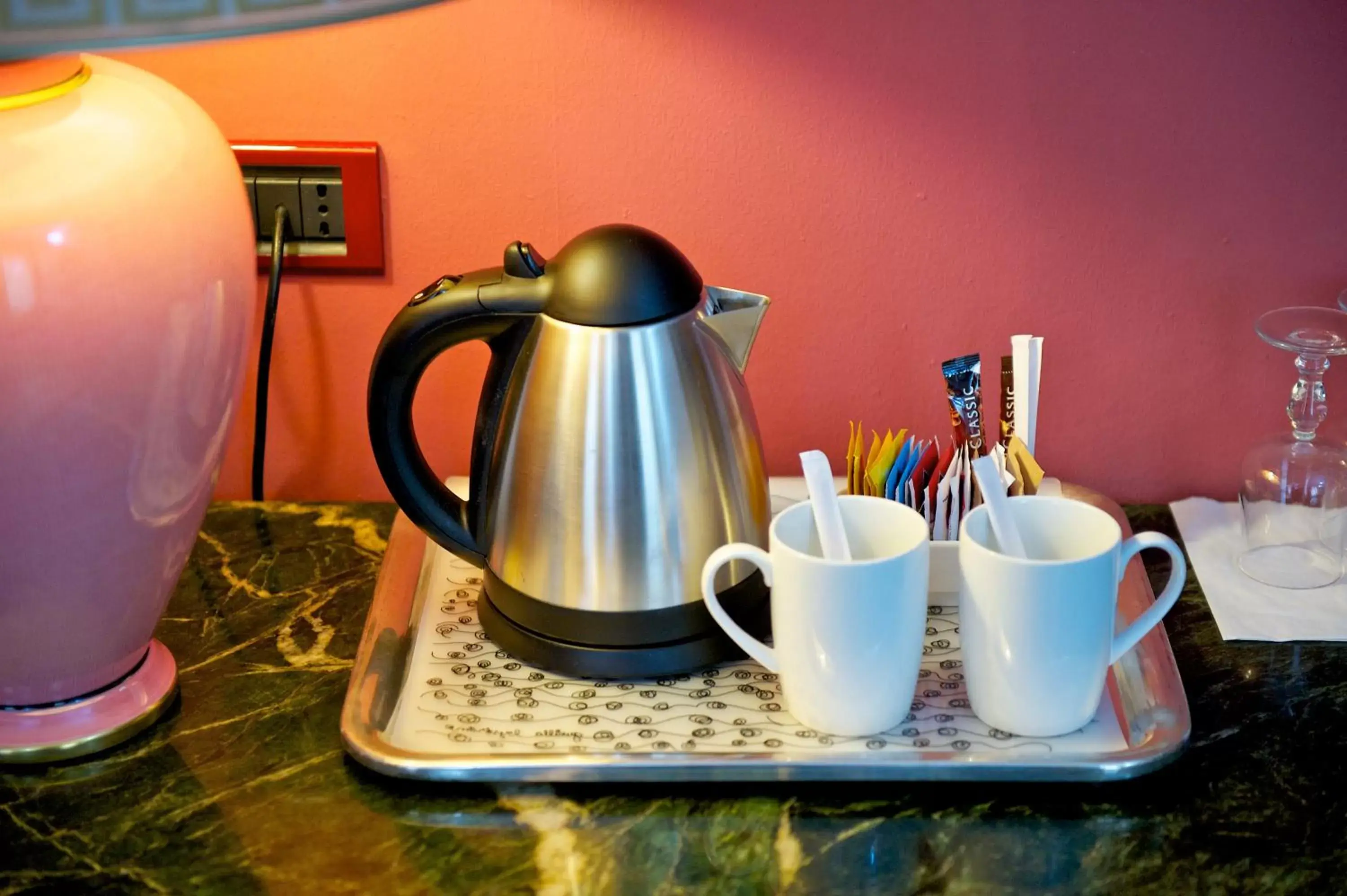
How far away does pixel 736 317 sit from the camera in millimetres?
772

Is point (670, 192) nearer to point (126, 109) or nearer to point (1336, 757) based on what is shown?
point (126, 109)

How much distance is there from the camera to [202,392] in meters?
0.70

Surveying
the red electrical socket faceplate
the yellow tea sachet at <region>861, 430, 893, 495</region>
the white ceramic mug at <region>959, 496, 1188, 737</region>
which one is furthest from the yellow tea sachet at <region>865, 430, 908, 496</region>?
the red electrical socket faceplate

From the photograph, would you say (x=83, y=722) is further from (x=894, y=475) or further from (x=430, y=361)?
(x=894, y=475)

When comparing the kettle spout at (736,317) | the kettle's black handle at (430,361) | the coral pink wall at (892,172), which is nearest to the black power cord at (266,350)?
the coral pink wall at (892,172)

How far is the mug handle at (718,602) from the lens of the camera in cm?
72

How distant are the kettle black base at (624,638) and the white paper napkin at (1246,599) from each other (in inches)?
11.9


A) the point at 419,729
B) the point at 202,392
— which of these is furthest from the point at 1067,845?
the point at 202,392

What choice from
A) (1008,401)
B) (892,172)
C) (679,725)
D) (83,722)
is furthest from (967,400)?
(83,722)

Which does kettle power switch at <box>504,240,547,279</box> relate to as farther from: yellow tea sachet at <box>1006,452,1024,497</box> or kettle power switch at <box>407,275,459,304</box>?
yellow tea sachet at <box>1006,452,1024,497</box>

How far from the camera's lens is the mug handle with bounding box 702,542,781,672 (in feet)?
2.38

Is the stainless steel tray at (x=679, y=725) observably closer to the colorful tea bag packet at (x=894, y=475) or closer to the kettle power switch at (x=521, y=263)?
the colorful tea bag packet at (x=894, y=475)

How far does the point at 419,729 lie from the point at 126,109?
1.12ft

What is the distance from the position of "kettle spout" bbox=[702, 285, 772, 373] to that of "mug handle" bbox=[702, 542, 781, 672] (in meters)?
0.11
